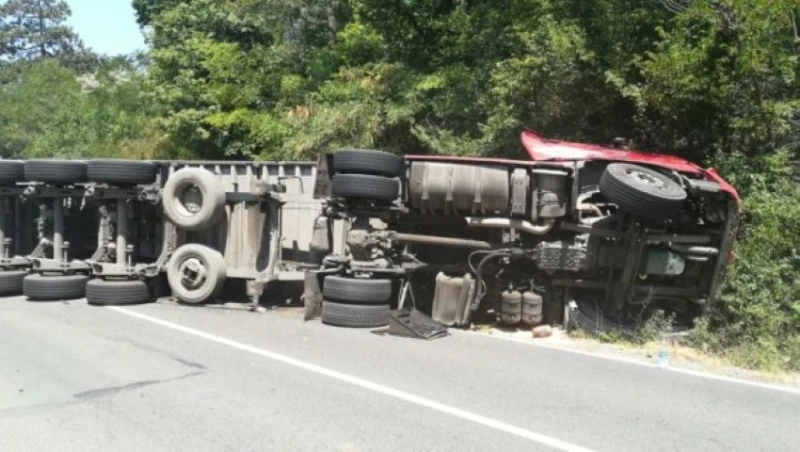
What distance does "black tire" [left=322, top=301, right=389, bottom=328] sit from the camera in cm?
893

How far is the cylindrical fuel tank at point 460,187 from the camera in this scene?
8828mm

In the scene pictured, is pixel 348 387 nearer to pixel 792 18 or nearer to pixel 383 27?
pixel 792 18

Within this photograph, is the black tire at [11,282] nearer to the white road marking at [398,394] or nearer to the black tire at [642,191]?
the white road marking at [398,394]

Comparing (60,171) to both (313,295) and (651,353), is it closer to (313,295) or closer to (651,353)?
(313,295)

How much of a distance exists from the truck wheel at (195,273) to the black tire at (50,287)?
1540 mm

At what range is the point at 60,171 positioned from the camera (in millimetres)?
11164

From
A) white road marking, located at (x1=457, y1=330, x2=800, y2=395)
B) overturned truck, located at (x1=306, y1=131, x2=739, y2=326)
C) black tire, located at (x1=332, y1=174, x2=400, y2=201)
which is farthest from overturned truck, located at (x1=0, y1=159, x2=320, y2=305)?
white road marking, located at (x1=457, y1=330, x2=800, y2=395)

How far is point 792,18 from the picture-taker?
9812mm

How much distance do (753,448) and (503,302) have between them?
4.21 meters

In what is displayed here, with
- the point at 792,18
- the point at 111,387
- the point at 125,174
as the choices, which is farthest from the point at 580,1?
the point at 111,387

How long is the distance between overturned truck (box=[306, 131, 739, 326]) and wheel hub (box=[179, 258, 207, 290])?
6.26ft

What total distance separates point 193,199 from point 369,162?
315 centimetres

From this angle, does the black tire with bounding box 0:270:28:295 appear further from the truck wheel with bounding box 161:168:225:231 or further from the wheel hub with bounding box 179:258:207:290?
the wheel hub with bounding box 179:258:207:290

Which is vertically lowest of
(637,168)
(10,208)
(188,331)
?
(188,331)
